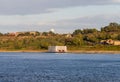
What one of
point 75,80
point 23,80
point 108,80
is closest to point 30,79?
point 23,80

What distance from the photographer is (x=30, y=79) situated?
2643 inches

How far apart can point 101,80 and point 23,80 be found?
10551 millimetres

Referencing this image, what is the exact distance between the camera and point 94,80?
6581 cm

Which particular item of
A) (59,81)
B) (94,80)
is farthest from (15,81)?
(94,80)

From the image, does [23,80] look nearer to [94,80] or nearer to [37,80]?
[37,80]

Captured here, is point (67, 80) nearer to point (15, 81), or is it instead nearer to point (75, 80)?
point (75, 80)

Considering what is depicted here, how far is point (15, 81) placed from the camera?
6406 centimetres

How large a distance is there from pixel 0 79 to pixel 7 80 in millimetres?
1555

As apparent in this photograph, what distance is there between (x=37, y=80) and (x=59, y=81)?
3.23 metres

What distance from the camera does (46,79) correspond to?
67.1 meters

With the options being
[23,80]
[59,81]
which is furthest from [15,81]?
[59,81]

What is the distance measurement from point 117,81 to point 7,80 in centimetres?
1462

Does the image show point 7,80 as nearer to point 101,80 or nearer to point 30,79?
point 30,79

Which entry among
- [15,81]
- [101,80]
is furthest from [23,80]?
[101,80]
